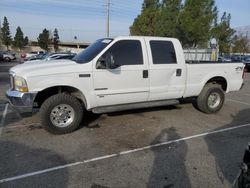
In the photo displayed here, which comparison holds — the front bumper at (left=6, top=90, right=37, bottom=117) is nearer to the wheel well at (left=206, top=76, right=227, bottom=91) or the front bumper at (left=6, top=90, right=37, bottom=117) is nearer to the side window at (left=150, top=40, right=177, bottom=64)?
the side window at (left=150, top=40, right=177, bottom=64)

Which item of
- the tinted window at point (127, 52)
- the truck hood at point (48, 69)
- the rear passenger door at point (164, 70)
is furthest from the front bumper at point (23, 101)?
the rear passenger door at point (164, 70)

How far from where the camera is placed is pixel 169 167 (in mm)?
4516

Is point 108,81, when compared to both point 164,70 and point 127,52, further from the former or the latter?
point 164,70

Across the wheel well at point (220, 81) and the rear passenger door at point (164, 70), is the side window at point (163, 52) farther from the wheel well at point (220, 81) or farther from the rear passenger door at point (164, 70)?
the wheel well at point (220, 81)

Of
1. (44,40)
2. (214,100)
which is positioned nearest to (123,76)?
(214,100)

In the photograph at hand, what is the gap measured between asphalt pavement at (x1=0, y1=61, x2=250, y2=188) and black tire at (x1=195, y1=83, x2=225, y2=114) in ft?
1.56

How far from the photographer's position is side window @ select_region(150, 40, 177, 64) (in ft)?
22.9

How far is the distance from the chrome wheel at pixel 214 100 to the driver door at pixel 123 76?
2.31 m

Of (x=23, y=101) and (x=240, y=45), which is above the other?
(x=240, y=45)

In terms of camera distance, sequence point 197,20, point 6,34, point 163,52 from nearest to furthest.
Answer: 1. point 163,52
2. point 197,20
3. point 6,34

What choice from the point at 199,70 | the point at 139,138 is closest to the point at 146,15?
the point at 199,70

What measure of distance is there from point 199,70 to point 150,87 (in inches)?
65.3

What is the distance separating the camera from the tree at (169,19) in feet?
98.0

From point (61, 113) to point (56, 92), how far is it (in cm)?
52
